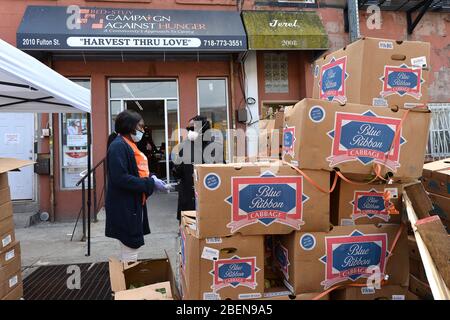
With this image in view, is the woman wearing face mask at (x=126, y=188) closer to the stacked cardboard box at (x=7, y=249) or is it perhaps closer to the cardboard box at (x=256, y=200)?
the stacked cardboard box at (x=7, y=249)

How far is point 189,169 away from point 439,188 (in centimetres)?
269

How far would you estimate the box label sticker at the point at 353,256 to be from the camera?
86.3 inches

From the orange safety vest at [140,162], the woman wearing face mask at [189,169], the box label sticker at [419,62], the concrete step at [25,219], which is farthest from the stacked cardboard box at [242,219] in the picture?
the concrete step at [25,219]

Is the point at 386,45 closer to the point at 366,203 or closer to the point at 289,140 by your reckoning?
the point at 289,140

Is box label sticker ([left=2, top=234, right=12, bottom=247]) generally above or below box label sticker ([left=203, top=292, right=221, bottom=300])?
above

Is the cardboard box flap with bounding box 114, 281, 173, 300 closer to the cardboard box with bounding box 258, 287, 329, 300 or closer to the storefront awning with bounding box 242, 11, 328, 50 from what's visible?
the cardboard box with bounding box 258, 287, 329, 300

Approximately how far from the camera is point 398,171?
223cm

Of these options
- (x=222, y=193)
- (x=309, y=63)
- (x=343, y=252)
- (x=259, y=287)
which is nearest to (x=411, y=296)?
(x=343, y=252)

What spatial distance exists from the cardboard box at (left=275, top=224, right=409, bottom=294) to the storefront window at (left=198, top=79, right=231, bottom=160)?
5657 millimetres

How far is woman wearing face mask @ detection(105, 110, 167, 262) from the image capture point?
2930mm

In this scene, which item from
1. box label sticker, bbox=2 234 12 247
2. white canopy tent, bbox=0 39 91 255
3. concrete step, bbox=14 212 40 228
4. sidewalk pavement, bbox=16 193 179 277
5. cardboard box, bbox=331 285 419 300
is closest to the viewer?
cardboard box, bbox=331 285 419 300

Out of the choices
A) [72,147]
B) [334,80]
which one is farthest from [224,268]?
[72,147]

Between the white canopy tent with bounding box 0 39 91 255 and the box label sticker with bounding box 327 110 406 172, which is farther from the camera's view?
the white canopy tent with bounding box 0 39 91 255

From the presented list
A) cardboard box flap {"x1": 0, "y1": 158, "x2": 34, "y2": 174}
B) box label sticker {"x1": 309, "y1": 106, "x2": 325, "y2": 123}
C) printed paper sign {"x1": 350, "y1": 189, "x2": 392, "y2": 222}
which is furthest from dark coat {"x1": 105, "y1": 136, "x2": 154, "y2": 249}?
printed paper sign {"x1": 350, "y1": 189, "x2": 392, "y2": 222}
